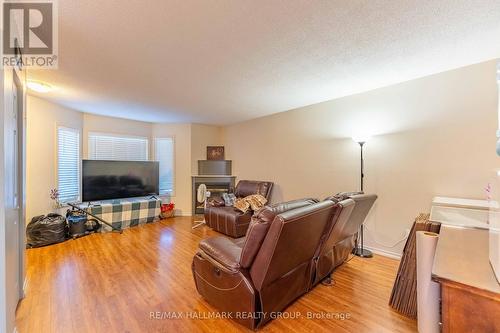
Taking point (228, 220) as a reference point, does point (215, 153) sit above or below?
above

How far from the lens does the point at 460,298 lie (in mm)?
803

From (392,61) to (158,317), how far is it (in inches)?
142

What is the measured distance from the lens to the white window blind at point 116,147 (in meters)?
4.66

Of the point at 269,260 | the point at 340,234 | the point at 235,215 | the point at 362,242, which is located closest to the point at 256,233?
the point at 269,260

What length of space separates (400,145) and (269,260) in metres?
2.70

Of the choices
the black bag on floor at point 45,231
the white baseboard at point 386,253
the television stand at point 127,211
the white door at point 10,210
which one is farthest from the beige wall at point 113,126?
the white baseboard at point 386,253

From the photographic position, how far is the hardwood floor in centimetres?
176

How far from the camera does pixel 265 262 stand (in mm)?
1555

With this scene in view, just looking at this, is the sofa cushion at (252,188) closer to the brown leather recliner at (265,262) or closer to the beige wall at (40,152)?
the brown leather recliner at (265,262)

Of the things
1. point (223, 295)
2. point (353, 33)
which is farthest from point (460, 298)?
point (353, 33)

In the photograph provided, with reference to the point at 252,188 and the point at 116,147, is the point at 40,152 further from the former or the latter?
the point at 252,188

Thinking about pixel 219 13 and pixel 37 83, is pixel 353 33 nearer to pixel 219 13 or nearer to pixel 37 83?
pixel 219 13

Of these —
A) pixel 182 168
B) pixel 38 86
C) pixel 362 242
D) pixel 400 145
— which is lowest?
pixel 362 242

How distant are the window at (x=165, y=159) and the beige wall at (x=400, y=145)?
3.11 metres
